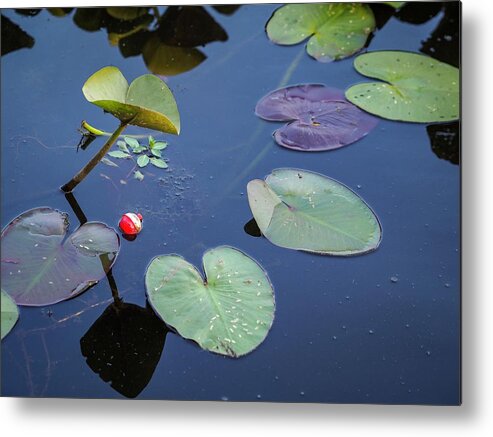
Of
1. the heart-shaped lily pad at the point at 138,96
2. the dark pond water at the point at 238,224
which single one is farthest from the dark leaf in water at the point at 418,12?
the heart-shaped lily pad at the point at 138,96

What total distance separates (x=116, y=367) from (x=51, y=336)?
140mm

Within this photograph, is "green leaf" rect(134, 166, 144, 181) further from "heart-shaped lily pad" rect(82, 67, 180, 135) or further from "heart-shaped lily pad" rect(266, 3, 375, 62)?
"heart-shaped lily pad" rect(266, 3, 375, 62)

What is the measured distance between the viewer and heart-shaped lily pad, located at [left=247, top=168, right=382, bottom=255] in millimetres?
1230

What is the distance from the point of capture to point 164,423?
121 cm

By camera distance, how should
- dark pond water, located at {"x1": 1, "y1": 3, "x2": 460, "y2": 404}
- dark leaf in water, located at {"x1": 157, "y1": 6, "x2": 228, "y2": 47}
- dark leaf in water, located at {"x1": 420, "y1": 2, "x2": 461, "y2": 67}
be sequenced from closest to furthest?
dark pond water, located at {"x1": 1, "y1": 3, "x2": 460, "y2": 404} < dark leaf in water, located at {"x1": 420, "y1": 2, "x2": 461, "y2": 67} < dark leaf in water, located at {"x1": 157, "y1": 6, "x2": 228, "y2": 47}

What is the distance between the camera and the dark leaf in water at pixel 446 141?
4.09ft

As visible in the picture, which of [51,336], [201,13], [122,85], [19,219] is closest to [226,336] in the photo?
[51,336]

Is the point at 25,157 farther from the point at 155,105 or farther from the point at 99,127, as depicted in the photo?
the point at 155,105

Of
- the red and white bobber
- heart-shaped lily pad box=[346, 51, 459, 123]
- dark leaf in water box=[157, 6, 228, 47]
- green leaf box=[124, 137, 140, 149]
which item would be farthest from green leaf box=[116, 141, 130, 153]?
heart-shaped lily pad box=[346, 51, 459, 123]

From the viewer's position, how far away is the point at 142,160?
1.32 m

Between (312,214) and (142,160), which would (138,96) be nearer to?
(142,160)

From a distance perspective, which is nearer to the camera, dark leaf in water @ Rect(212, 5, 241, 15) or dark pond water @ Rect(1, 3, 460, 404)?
dark pond water @ Rect(1, 3, 460, 404)

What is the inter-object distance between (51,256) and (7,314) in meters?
0.14

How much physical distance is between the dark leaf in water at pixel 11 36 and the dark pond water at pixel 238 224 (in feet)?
0.04
